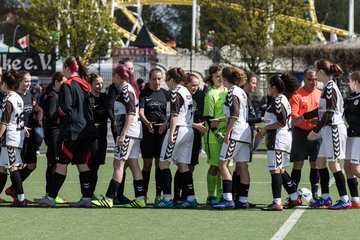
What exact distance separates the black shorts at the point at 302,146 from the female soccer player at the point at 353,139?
787 millimetres

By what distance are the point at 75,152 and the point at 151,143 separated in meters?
1.16

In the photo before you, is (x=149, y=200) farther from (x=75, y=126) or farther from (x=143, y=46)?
(x=143, y=46)

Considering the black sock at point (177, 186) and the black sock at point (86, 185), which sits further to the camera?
the black sock at point (177, 186)

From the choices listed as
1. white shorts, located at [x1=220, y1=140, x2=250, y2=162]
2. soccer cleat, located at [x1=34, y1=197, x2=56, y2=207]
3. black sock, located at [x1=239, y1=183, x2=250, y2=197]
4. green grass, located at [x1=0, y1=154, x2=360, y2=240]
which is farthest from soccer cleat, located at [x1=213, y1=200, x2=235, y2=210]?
soccer cleat, located at [x1=34, y1=197, x2=56, y2=207]

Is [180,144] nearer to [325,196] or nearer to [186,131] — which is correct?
[186,131]

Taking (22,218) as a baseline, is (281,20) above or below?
above

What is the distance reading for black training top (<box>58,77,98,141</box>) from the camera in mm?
13797

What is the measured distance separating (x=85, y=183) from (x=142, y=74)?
20929mm

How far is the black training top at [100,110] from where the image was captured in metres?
14.7

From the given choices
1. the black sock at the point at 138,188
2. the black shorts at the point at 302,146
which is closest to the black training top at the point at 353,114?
the black shorts at the point at 302,146

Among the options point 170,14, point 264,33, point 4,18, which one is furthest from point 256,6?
point 170,14

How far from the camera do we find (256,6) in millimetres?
46219

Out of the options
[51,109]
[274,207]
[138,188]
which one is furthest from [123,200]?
[274,207]

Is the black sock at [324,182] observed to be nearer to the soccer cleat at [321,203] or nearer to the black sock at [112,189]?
the soccer cleat at [321,203]
